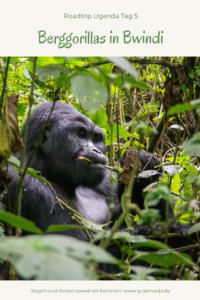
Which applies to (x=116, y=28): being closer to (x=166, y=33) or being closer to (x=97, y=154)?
(x=166, y=33)

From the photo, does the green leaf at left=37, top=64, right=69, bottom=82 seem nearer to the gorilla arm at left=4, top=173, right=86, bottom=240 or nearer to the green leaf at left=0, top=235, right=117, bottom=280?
the green leaf at left=0, top=235, right=117, bottom=280

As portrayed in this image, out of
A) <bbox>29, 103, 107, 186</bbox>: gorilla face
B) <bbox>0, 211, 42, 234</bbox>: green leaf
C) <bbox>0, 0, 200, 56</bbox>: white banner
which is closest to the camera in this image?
<bbox>0, 211, 42, 234</bbox>: green leaf

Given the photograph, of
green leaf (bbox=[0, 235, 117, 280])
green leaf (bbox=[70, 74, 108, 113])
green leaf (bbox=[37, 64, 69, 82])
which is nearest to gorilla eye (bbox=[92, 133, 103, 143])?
green leaf (bbox=[37, 64, 69, 82])

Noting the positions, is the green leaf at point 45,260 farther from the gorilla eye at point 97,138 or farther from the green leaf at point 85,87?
the gorilla eye at point 97,138

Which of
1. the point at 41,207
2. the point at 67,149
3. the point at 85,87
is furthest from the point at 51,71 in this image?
the point at 67,149

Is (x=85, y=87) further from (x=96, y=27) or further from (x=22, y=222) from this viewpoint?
(x=96, y=27)

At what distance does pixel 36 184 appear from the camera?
3363 millimetres

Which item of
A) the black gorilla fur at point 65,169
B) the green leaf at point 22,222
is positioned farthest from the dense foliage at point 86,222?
the black gorilla fur at point 65,169

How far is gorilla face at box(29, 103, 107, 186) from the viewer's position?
135 inches

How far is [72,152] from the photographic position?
3.56 m

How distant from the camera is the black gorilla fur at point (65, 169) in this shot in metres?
3.30

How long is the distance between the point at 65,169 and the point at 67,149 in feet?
0.56

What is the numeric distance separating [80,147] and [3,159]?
5.33 feet

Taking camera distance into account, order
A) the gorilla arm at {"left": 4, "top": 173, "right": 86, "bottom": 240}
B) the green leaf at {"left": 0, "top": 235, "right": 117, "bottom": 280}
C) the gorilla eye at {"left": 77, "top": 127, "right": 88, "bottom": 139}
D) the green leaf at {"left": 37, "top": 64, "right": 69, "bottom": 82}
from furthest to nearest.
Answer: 1. the gorilla eye at {"left": 77, "top": 127, "right": 88, "bottom": 139}
2. the gorilla arm at {"left": 4, "top": 173, "right": 86, "bottom": 240}
3. the green leaf at {"left": 37, "top": 64, "right": 69, "bottom": 82}
4. the green leaf at {"left": 0, "top": 235, "right": 117, "bottom": 280}
